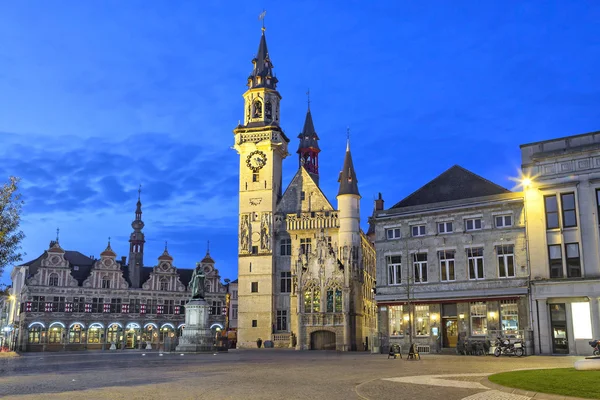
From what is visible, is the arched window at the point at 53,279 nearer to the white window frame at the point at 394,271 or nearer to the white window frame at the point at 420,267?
the white window frame at the point at 394,271

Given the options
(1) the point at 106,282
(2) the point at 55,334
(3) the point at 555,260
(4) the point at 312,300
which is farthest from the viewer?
(1) the point at 106,282

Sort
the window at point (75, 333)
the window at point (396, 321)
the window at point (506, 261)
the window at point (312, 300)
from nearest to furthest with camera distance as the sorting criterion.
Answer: the window at point (506, 261)
the window at point (396, 321)
the window at point (312, 300)
the window at point (75, 333)

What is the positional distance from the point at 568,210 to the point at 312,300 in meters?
25.5

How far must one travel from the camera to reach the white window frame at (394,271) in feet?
137

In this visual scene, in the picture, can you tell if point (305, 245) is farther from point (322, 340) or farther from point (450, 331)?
point (450, 331)

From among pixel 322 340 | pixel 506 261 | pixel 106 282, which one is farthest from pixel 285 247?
pixel 106 282

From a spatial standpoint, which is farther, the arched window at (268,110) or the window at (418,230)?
the arched window at (268,110)

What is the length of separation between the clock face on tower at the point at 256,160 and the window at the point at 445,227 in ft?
84.0

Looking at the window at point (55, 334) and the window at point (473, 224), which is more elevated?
the window at point (473, 224)

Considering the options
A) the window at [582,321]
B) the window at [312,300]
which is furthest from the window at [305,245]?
the window at [582,321]

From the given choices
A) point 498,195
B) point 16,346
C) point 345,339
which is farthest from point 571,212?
point 16,346

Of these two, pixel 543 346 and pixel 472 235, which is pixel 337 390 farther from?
pixel 472 235

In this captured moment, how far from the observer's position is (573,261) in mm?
33938

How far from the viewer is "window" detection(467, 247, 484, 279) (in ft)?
126
